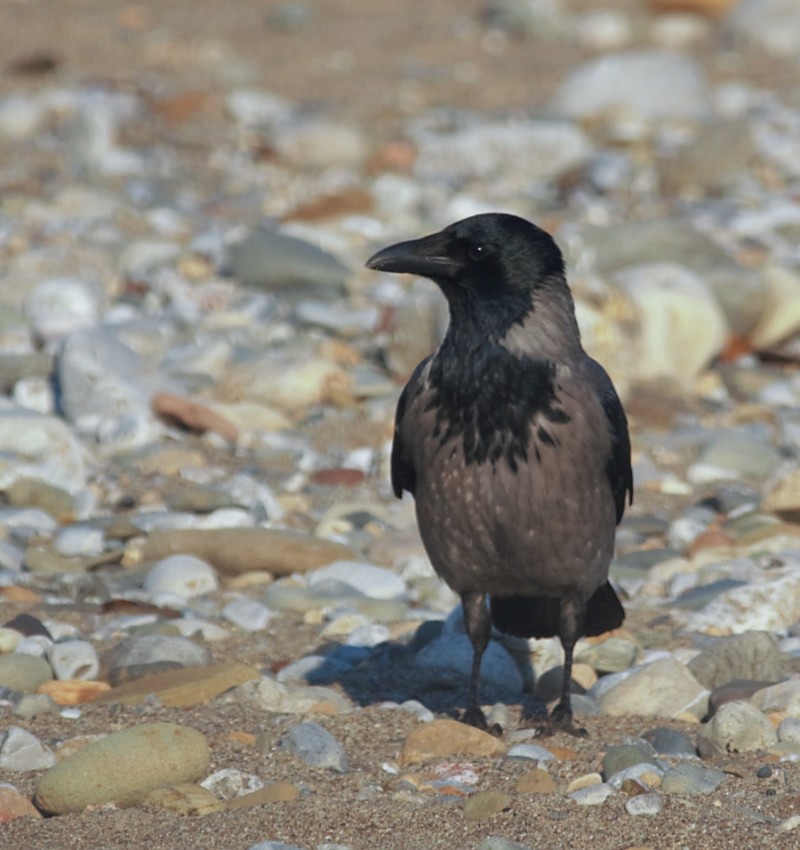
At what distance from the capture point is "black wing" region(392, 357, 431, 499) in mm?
5586

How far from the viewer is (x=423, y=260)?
5438 millimetres

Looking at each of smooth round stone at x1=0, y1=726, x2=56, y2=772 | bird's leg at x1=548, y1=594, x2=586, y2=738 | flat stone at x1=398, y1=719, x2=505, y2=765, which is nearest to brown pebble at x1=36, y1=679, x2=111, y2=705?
smooth round stone at x1=0, y1=726, x2=56, y2=772

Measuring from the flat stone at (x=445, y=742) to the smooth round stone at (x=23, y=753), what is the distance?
1068mm

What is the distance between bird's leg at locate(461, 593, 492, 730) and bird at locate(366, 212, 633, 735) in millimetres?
30


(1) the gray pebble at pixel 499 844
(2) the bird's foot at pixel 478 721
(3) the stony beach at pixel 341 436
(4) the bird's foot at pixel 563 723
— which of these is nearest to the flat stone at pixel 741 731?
(3) the stony beach at pixel 341 436

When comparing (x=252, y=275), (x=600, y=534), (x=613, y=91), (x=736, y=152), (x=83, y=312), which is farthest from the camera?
(x=613, y=91)

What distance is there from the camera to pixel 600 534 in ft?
18.1

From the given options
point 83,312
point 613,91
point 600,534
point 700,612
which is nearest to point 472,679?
point 600,534

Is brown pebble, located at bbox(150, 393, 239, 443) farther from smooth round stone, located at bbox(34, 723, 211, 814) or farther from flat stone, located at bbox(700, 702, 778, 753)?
flat stone, located at bbox(700, 702, 778, 753)

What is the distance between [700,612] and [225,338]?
13.8 feet

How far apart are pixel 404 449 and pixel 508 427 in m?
0.46

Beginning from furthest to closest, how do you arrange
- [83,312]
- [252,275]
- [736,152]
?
1. [736,152]
2. [252,275]
3. [83,312]

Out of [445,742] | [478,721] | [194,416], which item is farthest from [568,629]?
[194,416]

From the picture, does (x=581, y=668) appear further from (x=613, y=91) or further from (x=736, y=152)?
(x=613, y=91)
